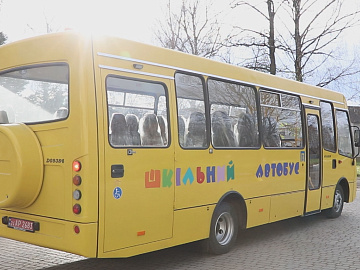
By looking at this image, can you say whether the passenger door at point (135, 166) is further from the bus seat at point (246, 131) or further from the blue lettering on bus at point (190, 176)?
the bus seat at point (246, 131)

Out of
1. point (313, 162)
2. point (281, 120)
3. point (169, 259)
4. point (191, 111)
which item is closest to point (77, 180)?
point (191, 111)

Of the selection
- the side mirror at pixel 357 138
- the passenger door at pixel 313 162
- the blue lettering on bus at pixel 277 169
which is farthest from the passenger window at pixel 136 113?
the side mirror at pixel 357 138

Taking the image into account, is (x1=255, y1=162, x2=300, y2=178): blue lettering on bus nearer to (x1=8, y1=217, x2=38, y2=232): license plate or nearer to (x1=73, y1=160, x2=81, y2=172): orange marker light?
(x1=73, y1=160, x2=81, y2=172): orange marker light

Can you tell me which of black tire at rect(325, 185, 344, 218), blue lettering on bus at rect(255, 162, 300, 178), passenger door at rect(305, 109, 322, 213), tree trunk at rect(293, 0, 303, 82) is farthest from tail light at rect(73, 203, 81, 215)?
tree trunk at rect(293, 0, 303, 82)

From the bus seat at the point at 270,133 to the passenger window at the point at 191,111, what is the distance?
5.85 ft

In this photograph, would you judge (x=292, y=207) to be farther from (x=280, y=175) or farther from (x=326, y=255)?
(x=326, y=255)

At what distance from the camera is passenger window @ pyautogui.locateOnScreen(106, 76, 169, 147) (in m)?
5.91

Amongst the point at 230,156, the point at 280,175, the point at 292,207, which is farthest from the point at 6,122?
the point at 292,207

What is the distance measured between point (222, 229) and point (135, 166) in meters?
2.51

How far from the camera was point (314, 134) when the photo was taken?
10461mm

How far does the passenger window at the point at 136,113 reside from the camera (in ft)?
19.4

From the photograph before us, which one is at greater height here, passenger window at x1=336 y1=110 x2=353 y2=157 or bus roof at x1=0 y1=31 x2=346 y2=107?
bus roof at x1=0 y1=31 x2=346 y2=107

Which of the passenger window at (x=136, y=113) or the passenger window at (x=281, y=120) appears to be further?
the passenger window at (x=281, y=120)

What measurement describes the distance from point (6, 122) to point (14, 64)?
769mm
